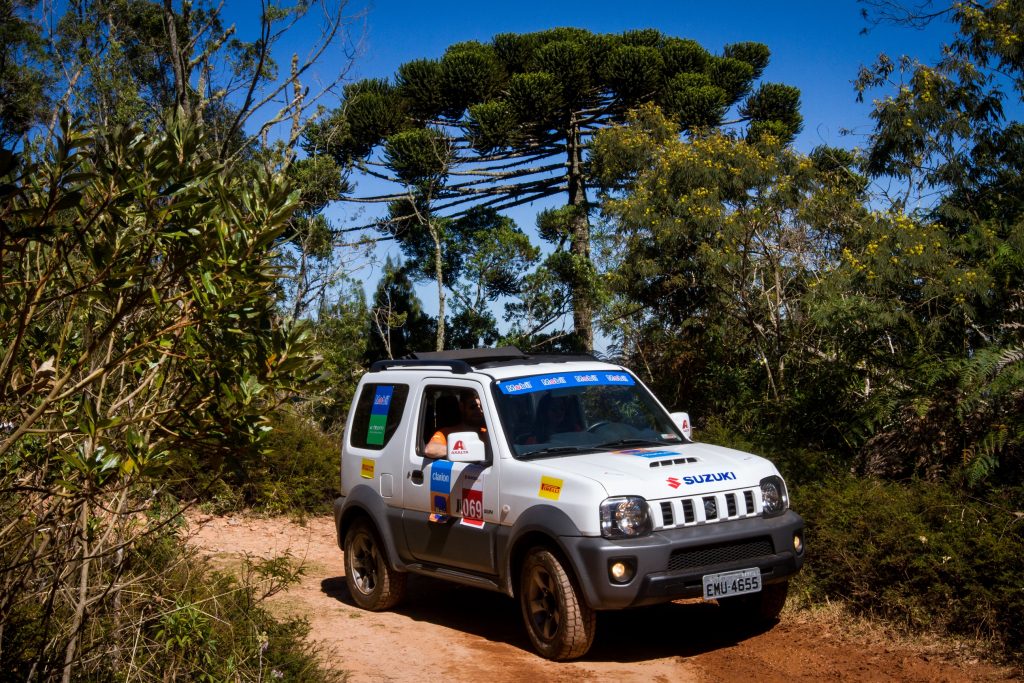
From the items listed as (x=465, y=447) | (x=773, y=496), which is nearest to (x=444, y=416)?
(x=465, y=447)

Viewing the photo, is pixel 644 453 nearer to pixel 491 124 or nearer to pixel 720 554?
pixel 720 554

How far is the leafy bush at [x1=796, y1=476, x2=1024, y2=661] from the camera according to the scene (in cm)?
629

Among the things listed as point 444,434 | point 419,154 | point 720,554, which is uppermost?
point 419,154

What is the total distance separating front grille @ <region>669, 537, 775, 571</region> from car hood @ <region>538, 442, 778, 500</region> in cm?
35

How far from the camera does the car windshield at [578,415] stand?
24.2 feet

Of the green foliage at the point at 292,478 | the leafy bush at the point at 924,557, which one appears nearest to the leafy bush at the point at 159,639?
the leafy bush at the point at 924,557

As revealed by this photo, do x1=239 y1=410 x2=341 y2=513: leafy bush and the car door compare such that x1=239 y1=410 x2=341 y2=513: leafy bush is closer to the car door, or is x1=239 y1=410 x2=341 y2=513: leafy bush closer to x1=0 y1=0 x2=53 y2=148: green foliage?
the car door

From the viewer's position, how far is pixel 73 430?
414 centimetres

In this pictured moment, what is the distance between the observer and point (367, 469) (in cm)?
866

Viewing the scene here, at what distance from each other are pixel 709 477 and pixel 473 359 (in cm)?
241

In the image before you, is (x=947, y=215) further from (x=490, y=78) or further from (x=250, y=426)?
(x=490, y=78)

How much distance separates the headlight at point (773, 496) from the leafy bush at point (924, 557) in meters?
0.79

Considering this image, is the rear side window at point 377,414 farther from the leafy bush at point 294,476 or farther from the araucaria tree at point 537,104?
the araucaria tree at point 537,104

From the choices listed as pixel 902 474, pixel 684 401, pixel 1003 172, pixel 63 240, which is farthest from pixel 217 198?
pixel 684 401
